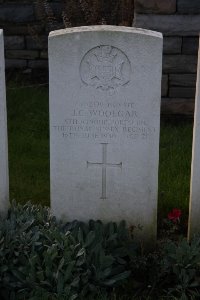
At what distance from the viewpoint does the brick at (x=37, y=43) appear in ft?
24.7

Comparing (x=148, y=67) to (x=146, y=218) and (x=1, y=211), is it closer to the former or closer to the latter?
(x=146, y=218)

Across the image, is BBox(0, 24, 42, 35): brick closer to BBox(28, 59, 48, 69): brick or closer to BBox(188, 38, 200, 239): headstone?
BBox(28, 59, 48, 69): brick

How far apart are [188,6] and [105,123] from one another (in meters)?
2.52

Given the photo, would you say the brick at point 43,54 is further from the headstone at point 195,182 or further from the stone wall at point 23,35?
the headstone at point 195,182

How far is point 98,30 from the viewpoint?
367 cm

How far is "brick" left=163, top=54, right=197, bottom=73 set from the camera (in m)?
6.10

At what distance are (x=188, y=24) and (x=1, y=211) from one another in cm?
292

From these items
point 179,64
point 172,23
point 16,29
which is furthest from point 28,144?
point 16,29

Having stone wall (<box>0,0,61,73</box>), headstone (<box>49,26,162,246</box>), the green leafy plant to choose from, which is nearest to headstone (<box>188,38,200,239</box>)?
headstone (<box>49,26,162,246</box>)

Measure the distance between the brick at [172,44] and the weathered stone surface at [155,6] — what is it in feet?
0.87

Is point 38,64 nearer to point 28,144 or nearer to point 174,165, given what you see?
point 28,144

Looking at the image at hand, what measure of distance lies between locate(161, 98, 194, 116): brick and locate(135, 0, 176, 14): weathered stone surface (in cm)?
87

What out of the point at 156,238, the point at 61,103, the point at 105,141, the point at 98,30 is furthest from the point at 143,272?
the point at 98,30

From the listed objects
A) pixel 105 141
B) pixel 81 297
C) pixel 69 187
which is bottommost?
pixel 81 297
